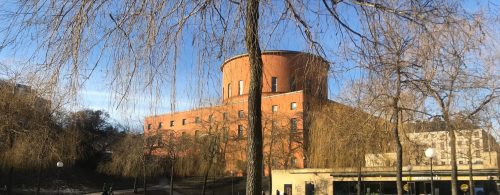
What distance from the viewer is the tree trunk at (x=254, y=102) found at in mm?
5789

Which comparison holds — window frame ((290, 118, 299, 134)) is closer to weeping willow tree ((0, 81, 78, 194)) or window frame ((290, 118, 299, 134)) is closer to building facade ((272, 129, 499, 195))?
building facade ((272, 129, 499, 195))

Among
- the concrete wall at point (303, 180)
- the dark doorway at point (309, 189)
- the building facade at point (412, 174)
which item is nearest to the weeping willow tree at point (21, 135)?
the building facade at point (412, 174)

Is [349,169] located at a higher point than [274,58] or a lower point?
lower

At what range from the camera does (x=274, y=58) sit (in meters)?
6.50

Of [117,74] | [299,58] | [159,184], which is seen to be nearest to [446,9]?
[299,58]

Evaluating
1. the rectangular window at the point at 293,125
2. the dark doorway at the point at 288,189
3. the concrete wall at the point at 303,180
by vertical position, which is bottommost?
the dark doorway at the point at 288,189

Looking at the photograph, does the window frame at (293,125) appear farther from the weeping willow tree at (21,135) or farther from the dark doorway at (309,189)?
the weeping willow tree at (21,135)

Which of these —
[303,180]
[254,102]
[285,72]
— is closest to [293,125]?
[303,180]

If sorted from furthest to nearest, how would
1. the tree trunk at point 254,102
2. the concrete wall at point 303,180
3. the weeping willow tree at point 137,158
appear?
the weeping willow tree at point 137,158 → the concrete wall at point 303,180 → the tree trunk at point 254,102

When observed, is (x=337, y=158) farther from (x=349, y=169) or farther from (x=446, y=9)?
(x=446, y=9)

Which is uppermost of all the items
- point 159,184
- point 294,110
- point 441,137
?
point 294,110

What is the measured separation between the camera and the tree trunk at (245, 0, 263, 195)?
19.0 feet

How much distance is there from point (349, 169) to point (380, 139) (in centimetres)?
596

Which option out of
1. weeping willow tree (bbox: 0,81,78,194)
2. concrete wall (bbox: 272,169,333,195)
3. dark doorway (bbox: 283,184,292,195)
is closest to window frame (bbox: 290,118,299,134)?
concrete wall (bbox: 272,169,333,195)
